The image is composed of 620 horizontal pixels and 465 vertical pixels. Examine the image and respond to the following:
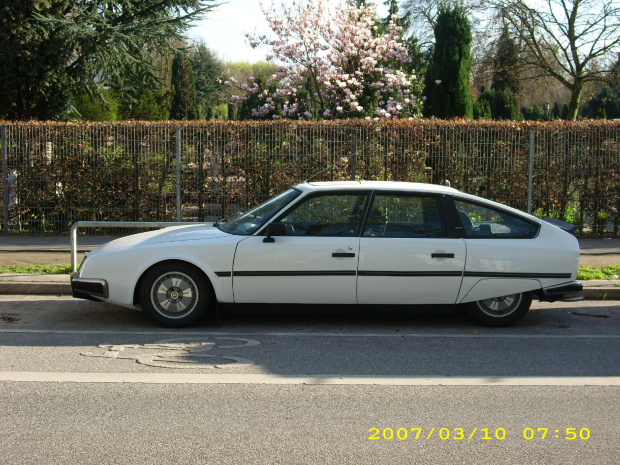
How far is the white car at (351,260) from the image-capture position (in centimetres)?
689

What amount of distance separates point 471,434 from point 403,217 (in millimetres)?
3077

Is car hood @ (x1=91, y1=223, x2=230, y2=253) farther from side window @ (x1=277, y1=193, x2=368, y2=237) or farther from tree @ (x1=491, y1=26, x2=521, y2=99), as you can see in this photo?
tree @ (x1=491, y1=26, x2=521, y2=99)

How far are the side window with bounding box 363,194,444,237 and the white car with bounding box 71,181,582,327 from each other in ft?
0.03

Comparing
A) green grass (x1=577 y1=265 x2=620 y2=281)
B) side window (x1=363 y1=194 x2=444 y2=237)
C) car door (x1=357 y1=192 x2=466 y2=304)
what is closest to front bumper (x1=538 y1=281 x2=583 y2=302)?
car door (x1=357 y1=192 x2=466 y2=304)

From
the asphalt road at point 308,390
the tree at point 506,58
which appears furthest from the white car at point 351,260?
the tree at point 506,58

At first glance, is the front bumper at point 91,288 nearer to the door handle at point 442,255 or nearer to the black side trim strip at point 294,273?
the black side trim strip at point 294,273

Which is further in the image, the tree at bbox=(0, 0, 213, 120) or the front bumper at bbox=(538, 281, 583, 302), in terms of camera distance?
the tree at bbox=(0, 0, 213, 120)

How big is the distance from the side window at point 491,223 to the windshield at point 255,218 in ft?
5.82

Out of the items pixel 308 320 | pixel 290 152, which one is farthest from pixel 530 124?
pixel 308 320

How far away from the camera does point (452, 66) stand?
21766 mm

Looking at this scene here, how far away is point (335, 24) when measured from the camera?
22609mm

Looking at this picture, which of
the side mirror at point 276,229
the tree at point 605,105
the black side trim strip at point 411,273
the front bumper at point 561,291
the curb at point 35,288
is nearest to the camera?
the side mirror at point 276,229

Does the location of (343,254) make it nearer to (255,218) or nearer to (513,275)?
(255,218)

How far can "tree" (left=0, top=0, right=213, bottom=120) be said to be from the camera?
1767 centimetres
